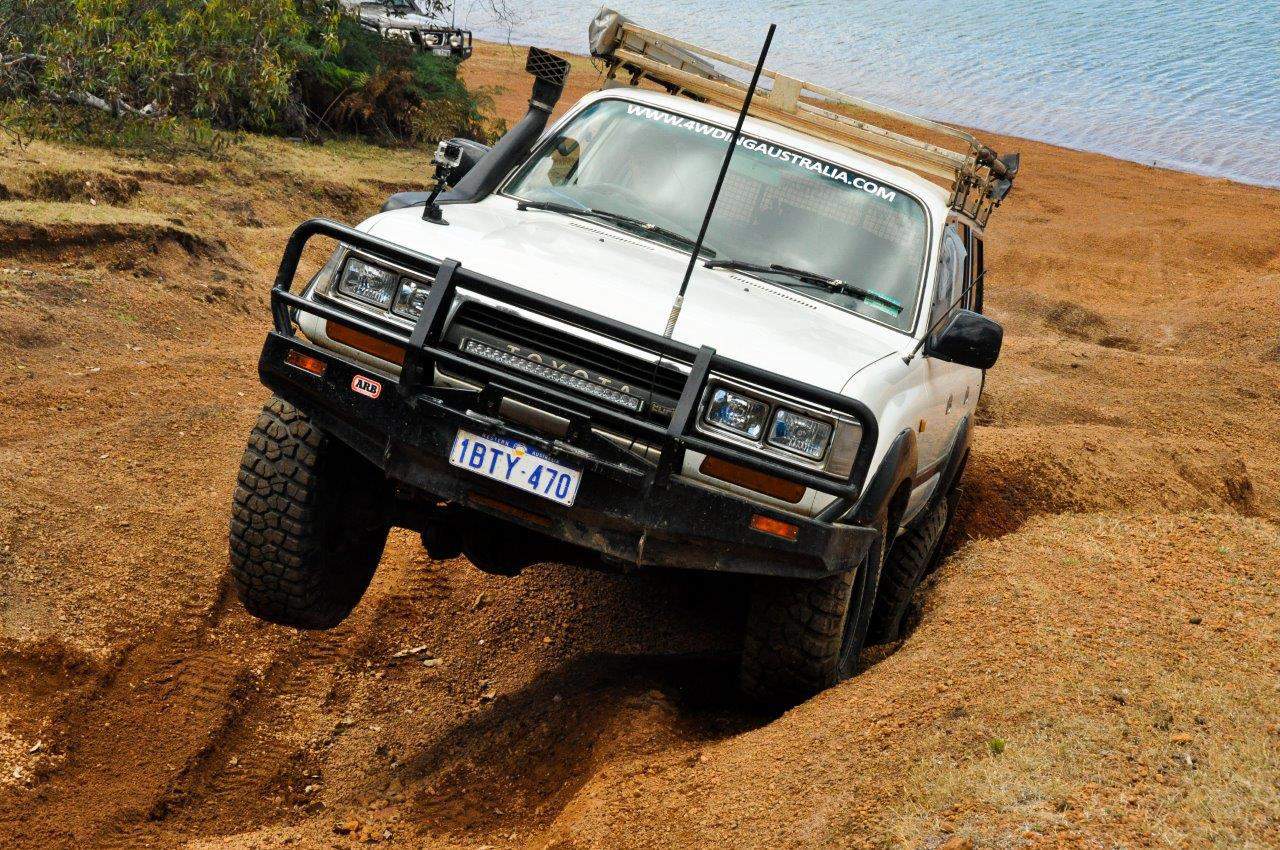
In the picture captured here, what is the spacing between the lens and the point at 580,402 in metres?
3.87

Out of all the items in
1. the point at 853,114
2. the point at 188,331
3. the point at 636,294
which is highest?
the point at 853,114

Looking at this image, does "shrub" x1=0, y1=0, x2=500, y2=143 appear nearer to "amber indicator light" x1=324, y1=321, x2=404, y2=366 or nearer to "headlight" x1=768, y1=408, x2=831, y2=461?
"amber indicator light" x1=324, y1=321, x2=404, y2=366

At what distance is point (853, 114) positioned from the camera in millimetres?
7051

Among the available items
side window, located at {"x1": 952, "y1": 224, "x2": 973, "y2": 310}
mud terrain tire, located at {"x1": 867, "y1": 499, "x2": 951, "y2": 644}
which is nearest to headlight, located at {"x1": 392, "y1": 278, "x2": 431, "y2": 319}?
side window, located at {"x1": 952, "y1": 224, "x2": 973, "y2": 310}

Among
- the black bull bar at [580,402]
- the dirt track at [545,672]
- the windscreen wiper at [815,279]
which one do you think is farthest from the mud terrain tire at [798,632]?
the windscreen wiper at [815,279]

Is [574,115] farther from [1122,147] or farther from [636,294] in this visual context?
[1122,147]

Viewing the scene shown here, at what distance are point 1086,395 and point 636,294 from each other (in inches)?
328

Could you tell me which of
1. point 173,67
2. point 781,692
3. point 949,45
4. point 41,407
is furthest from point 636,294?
point 949,45

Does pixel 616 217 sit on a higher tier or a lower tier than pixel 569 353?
higher

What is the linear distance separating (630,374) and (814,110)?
2805 mm

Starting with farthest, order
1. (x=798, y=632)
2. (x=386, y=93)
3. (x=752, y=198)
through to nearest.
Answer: (x=386, y=93), (x=752, y=198), (x=798, y=632)

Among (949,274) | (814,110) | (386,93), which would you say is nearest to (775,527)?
(949,274)

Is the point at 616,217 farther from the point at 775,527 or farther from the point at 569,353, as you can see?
the point at 775,527

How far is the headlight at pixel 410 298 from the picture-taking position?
4184 mm
